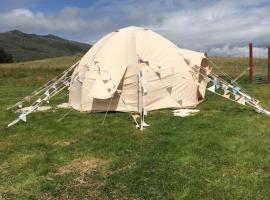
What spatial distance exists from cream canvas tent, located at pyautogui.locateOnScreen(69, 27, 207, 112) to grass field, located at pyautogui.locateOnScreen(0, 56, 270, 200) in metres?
0.69

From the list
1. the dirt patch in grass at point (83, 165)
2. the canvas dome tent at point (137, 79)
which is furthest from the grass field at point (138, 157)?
the canvas dome tent at point (137, 79)

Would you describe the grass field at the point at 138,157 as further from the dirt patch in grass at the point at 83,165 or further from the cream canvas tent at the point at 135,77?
the cream canvas tent at the point at 135,77

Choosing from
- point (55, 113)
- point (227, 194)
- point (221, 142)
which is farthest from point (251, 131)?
point (55, 113)

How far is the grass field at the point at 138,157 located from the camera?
8.70 m

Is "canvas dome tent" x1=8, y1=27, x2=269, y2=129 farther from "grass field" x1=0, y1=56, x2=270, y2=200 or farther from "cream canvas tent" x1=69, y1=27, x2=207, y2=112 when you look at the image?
"grass field" x1=0, y1=56, x2=270, y2=200

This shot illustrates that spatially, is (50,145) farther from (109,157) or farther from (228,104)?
(228,104)

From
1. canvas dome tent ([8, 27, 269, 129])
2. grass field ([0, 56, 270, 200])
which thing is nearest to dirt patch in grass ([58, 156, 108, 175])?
grass field ([0, 56, 270, 200])

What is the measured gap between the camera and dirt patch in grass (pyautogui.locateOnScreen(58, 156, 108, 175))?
1005 centimetres

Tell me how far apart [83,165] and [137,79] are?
6.42 meters

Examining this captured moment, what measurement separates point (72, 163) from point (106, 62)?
Result: 6.86 m

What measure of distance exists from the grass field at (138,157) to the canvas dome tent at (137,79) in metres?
0.64

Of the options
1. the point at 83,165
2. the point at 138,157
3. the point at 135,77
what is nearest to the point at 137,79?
the point at 135,77

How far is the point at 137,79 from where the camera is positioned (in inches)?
643

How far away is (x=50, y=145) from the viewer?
40.8ft
